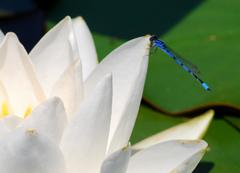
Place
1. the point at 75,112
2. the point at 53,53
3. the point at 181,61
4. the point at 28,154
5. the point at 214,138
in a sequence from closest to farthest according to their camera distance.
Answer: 1. the point at 28,154
2. the point at 75,112
3. the point at 53,53
4. the point at 214,138
5. the point at 181,61

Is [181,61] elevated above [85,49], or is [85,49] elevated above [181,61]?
[85,49]

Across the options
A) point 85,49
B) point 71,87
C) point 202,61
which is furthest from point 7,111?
point 202,61

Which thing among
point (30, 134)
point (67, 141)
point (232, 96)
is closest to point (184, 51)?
point (232, 96)

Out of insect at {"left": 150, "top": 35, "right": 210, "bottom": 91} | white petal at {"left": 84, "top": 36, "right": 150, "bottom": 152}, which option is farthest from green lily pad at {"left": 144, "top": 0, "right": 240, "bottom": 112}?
white petal at {"left": 84, "top": 36, "right": 150, "bottom": 152}

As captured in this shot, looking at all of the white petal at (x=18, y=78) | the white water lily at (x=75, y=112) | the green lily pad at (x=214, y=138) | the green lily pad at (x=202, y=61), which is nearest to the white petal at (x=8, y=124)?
the white water lily at (x=75, y=112)

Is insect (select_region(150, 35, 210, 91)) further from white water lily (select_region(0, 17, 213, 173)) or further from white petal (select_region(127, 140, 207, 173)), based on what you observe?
white petal (select_region(127, 140, 207, 173))

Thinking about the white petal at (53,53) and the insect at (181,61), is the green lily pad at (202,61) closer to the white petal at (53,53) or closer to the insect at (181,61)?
the insect at (181,61)

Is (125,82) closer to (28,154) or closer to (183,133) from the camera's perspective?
(183,133)
